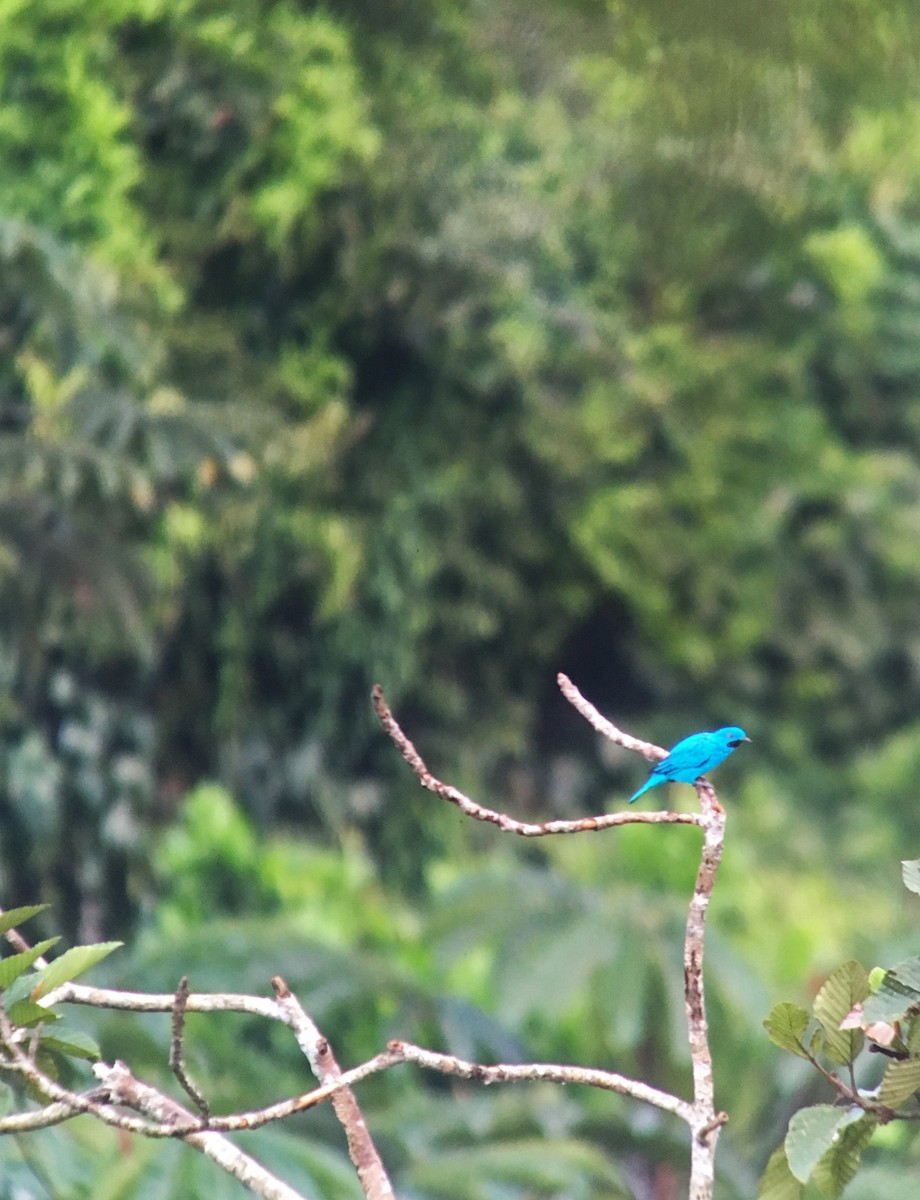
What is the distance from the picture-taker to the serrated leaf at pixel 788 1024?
1139mm

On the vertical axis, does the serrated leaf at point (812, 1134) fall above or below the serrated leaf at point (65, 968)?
below

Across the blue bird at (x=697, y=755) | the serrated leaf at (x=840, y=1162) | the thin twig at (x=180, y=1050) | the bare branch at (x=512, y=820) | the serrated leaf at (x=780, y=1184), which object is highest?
the bare branch at (x=512, y=820)

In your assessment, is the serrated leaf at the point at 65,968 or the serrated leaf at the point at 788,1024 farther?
the serrated leaf at the point at 65,968

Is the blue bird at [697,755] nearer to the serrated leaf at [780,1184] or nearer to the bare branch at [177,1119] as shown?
the serrated leaf at [780,1184]

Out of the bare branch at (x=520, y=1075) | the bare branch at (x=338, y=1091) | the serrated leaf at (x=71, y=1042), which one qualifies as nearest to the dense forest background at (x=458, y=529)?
the serrated leaf at (x=71, y=1042)

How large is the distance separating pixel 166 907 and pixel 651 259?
7.73 feet

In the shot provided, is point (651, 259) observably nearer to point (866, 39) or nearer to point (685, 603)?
point (685, 603)

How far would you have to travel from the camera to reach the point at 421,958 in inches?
182

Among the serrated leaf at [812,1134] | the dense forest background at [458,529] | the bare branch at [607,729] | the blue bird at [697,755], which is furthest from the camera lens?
the dense forest background at [458,529]

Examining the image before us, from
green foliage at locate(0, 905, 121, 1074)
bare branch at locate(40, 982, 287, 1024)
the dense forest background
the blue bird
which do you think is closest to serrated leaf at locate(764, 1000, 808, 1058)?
the blue bird

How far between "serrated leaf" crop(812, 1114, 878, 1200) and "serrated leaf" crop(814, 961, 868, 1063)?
0.05 metres

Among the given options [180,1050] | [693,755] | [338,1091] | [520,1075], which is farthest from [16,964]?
[693,755]

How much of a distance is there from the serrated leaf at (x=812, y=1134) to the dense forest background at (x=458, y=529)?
997mm

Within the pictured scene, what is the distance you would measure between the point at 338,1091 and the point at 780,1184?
333mm
